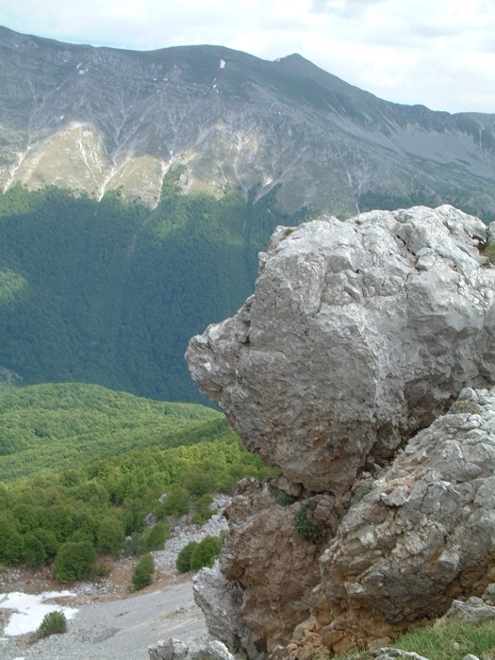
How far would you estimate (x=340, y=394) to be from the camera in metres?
22.0

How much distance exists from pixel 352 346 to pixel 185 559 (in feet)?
146

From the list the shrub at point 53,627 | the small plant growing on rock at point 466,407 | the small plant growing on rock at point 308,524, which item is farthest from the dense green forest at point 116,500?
the small plant growing on rock at point 466,407

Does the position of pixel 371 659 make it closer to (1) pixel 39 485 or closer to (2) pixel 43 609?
(2) pixel 43 609

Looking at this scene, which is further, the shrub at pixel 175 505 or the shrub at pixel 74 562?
the shrub at pixel 175 505

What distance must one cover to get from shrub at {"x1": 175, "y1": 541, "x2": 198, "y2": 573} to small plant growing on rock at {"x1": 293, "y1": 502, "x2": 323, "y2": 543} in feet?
129

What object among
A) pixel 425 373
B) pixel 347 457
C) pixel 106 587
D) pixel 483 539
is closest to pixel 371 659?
pixel 483 539

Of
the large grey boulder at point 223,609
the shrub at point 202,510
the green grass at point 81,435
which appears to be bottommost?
the green grass at point 81,435

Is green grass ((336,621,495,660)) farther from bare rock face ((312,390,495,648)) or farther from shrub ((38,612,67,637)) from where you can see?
shrub ((38,612,67,637))

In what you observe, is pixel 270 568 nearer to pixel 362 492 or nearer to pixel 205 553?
pixel 362 492

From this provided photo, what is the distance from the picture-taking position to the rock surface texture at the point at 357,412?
19.1 m

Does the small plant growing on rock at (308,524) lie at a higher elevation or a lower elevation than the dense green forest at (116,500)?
higher

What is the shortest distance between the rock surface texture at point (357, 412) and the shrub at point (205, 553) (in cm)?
3386

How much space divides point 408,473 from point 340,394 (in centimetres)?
307

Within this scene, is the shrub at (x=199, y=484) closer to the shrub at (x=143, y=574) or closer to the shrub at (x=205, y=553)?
the shrub at (x=143, y=574)
